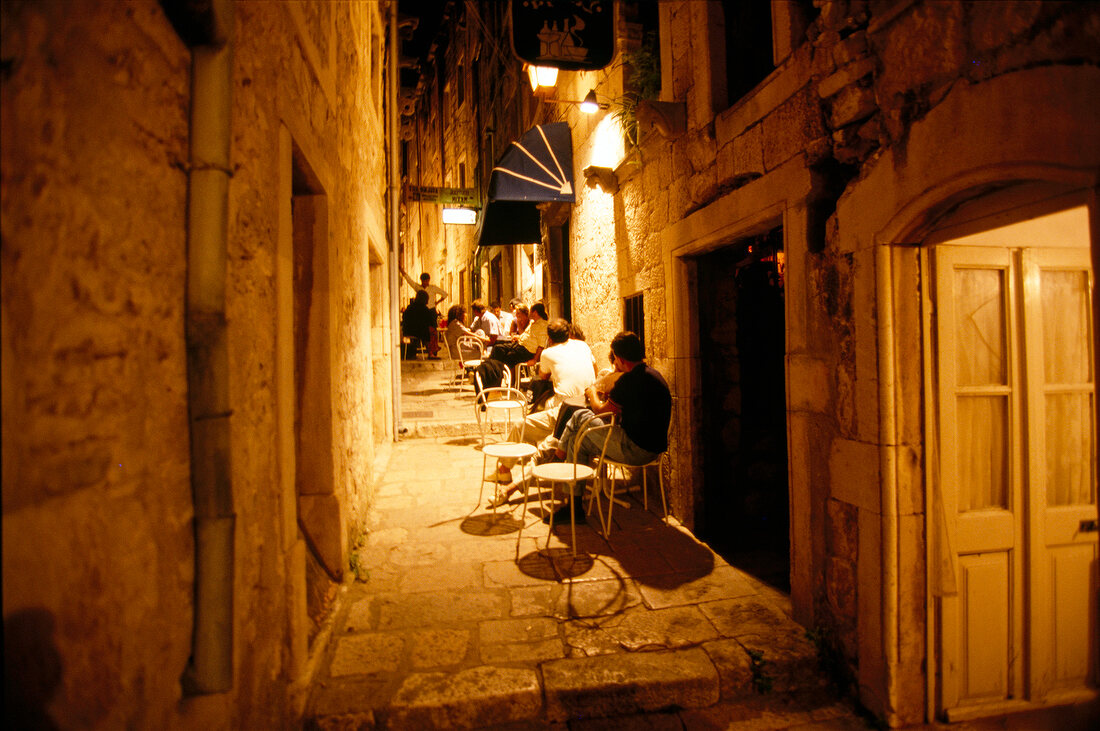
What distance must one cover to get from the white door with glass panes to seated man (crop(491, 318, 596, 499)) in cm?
312

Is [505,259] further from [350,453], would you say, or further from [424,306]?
[350,453]

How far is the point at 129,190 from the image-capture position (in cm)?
130

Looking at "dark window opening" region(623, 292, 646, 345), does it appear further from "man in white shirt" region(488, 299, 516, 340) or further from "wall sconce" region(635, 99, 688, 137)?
"man in white shirt" region(488, 299, 516, 340)

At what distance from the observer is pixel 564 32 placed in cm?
449

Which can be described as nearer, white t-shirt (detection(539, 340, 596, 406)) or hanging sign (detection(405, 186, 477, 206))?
white t-shirt (detection(539, 340, 596, 406))

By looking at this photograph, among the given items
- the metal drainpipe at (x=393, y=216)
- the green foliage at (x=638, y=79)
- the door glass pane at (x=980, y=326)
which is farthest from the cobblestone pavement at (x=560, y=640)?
the green foliage at (x=638, y=79)

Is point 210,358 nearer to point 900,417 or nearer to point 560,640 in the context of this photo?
point 560,640

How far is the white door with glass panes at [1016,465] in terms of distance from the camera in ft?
8.37

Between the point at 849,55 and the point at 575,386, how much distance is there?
3394 mm

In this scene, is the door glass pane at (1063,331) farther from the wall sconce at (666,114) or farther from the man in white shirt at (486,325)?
the man in white shirt at (486,325)

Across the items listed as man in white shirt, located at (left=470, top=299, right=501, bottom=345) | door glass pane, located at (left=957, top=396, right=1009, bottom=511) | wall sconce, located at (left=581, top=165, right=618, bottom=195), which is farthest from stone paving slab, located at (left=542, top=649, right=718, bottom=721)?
man in white shirt, located at (left=470, top=299, right=501, bottom=345)

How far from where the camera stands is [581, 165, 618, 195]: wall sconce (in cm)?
589

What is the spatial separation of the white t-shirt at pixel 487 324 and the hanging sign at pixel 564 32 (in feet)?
20.6

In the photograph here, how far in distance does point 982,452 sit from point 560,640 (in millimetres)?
2414
